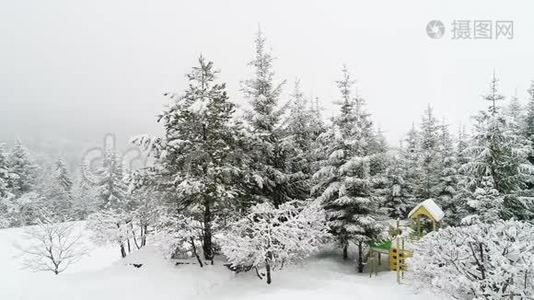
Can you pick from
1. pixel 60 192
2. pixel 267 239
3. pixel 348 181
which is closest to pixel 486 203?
pixel 348 181

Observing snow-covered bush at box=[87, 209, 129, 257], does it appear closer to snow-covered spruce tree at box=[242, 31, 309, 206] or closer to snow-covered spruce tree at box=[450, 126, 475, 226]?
snow-covered spruce tree at box=[242, 31, 309, 206]

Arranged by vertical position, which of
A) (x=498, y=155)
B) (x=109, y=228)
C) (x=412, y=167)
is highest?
(x=498, y=155)

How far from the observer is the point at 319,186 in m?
23.2

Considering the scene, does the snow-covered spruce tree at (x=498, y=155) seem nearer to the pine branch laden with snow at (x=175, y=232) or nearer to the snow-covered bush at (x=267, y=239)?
the snow-covered bush at (x=267, y=239)

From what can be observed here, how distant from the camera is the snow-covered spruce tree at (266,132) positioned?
22.6m

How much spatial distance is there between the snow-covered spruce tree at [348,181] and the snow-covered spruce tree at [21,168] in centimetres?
3707

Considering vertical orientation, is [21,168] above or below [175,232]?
above

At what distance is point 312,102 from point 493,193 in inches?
604

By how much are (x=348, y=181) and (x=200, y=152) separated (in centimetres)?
821

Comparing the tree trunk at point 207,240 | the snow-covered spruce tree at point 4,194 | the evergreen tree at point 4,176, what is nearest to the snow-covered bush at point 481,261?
the tree trunk at point 207,240

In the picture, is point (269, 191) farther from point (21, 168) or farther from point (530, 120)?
point (21, 168)

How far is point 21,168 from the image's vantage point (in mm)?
45344

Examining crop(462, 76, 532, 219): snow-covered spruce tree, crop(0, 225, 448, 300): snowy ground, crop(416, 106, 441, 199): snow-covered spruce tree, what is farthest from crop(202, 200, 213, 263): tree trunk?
crop(416, 106, 441, 199): snow-covered spruce tree

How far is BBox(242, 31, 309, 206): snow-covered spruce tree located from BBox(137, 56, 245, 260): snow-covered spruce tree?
156cm
